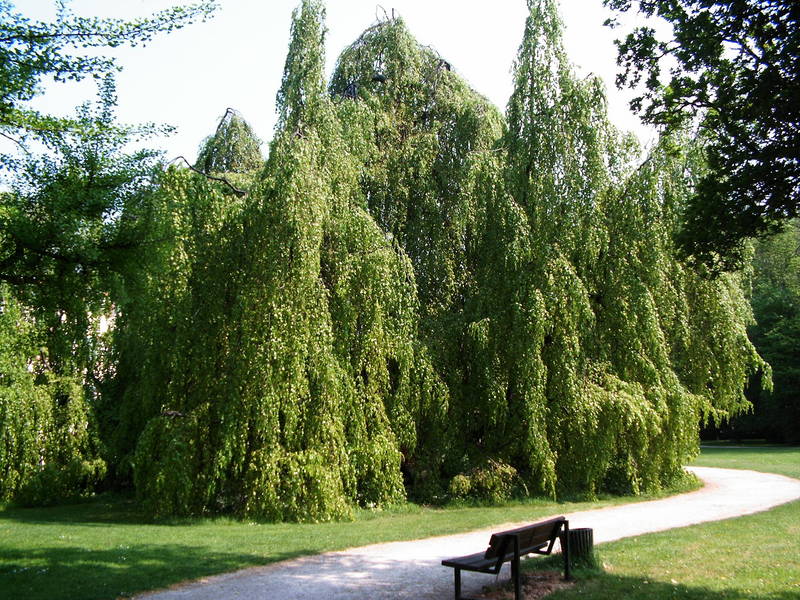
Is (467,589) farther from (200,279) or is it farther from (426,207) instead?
Answer: (426,207)

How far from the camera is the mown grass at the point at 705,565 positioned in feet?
19.3

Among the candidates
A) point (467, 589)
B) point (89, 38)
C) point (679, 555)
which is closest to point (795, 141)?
point (679, 555)

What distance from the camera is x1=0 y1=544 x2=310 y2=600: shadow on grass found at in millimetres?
6238

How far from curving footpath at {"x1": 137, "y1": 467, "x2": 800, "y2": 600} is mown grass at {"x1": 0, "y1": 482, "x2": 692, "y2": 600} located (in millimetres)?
372

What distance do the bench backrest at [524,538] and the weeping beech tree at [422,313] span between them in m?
4.77

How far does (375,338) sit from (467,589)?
6032 millimetres

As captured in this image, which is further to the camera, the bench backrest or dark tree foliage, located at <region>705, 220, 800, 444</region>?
dark tree foliage, located at <region>705, 220, 800, 444</region>

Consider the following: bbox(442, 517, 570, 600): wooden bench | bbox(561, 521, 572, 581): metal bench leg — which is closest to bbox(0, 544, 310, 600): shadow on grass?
bbox(442, 517, 570, 600): wooden bench

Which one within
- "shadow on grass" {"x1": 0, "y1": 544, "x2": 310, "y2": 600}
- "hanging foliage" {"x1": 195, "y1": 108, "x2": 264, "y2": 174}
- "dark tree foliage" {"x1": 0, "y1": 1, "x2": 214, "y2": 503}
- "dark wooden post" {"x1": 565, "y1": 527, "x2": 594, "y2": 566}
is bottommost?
"shadow on grass" {"x1": 0, "y1": 544, "x2": 310, "y2": 600}

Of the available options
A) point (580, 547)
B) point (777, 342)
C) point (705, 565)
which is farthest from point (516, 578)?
point (777, 342)

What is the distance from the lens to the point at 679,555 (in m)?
7.43

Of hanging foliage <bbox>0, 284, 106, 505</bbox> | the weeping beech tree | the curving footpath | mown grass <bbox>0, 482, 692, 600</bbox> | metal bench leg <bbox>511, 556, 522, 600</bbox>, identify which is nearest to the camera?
metal bench leg <bbox>511, 556, 522, 600</bbox>

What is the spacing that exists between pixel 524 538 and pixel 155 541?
5141 millimetres

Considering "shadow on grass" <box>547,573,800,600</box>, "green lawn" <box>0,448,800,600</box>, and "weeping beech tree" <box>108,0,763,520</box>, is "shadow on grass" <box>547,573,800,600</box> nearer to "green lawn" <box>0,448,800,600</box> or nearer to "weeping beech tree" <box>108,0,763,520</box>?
"green lawn" <box>0,448,800,600</box>
